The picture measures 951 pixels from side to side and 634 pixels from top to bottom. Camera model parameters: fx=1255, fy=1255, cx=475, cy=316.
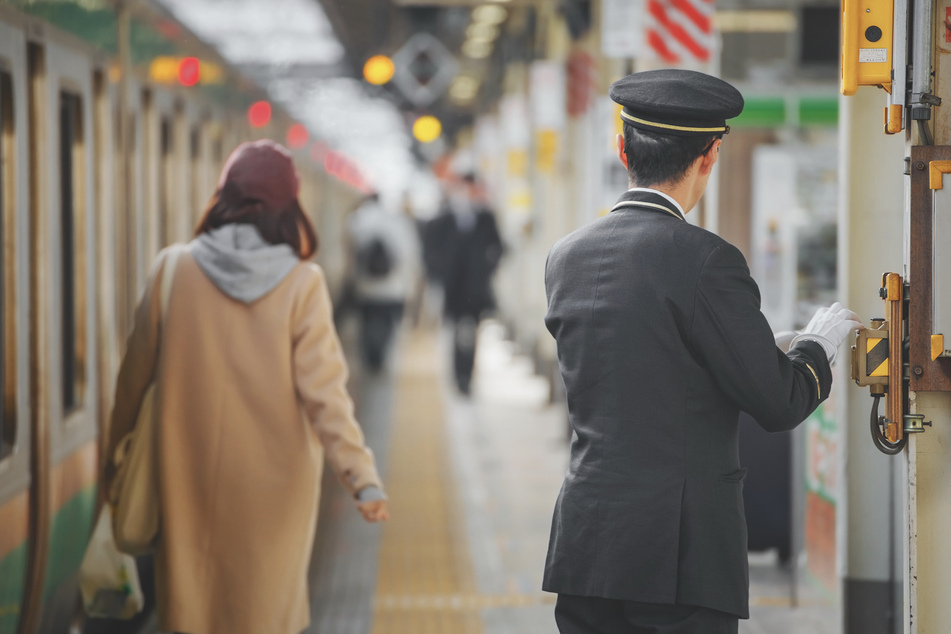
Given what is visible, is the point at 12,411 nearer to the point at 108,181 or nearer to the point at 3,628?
the point at 3,628

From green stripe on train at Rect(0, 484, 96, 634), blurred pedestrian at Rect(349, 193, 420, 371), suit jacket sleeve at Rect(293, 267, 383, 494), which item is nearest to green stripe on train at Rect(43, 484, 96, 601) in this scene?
green stripe on train at Rect(0, 484, 96, 634)

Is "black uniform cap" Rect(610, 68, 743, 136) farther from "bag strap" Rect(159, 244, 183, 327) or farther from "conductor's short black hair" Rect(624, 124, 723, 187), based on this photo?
"bag strap" Rect(159, 244, 183, 327)

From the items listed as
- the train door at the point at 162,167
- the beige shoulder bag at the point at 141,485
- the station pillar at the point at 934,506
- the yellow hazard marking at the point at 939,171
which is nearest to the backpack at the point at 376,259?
the train door at the point at 162,167

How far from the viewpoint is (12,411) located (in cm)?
359

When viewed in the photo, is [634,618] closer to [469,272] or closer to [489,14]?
[469,272]

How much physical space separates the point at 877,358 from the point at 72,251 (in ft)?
9.09

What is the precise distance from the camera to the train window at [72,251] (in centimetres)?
421

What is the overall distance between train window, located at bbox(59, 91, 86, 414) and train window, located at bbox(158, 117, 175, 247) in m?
1.31

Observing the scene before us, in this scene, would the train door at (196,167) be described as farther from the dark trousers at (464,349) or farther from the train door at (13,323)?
the dark trousers at (464,349)

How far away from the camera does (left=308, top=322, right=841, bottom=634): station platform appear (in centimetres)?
503

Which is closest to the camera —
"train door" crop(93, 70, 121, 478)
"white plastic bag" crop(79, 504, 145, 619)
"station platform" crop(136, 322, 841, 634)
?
"white plastic bag" crop(79, 504, 145, 619)

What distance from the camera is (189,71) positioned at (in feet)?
21.3

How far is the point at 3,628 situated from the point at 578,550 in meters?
1.94

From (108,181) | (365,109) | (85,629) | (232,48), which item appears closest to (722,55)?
(232,48)
